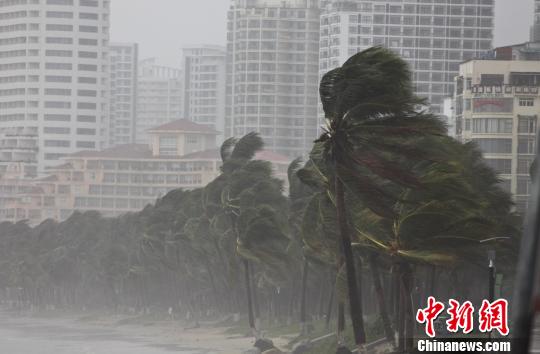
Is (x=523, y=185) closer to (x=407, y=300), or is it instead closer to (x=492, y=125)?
(x=492, y=125)

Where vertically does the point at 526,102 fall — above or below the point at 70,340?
above

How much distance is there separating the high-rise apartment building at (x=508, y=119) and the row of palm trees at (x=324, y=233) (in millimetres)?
26924

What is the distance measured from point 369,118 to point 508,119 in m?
74.2

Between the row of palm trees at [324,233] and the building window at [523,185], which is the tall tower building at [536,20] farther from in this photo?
the row of palm trees at [324,233]

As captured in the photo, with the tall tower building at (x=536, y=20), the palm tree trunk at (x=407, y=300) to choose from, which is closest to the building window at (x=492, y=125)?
the tall tower building at (x=536, y=20)

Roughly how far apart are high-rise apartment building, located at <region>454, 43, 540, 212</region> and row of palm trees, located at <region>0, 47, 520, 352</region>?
2692cm

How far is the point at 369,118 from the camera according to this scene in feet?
140

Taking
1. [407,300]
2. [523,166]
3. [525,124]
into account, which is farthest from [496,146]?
[407,300]

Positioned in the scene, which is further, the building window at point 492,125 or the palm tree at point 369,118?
the building window at point 492,125

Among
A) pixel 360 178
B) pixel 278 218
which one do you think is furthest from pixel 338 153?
pixel 278 218

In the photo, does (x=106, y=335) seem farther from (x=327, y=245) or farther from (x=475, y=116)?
(x=327, y=245)

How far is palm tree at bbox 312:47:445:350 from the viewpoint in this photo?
41.8 m

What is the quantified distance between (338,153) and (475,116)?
249 ft

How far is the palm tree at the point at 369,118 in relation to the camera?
41.8 m
